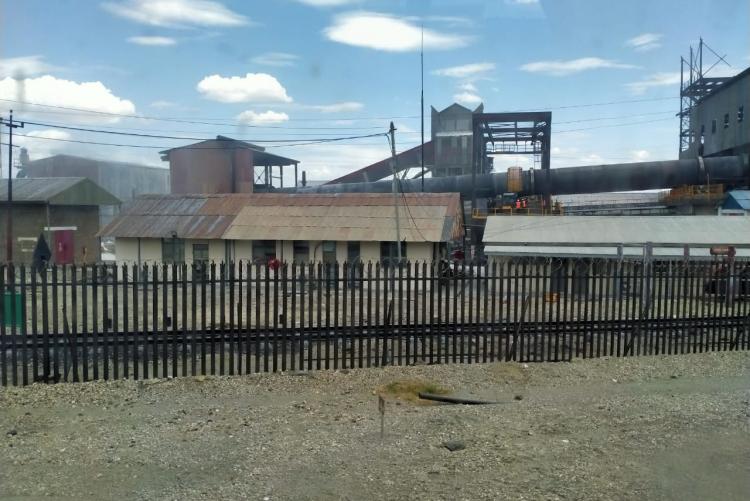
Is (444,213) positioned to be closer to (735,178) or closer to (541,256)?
(541,256)

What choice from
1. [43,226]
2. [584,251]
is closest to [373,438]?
[584,251]

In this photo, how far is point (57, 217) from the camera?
35938mm

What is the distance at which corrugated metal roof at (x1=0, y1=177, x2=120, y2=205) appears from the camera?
35081 millimetres

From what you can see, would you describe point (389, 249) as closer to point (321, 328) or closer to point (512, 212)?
point (512, 212)

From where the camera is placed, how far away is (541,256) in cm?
2448

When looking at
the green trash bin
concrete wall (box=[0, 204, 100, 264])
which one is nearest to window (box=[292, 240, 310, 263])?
concrete wall (box=[0, 204, 100, 264])

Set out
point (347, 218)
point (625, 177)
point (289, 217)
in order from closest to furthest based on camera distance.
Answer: point (347, 218)
point (289, 217)
point (625, 177)

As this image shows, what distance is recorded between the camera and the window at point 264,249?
29516 mm

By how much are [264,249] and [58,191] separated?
573 inches

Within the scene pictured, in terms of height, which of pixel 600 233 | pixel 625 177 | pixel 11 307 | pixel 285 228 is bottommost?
pixel 11 307

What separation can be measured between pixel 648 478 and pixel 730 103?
54585 millimetres

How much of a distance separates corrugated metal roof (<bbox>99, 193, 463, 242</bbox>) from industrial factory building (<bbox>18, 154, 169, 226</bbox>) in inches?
265

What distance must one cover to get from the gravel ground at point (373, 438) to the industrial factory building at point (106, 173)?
103ft

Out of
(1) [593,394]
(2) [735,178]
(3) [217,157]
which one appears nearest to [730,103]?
(2) [735,178]
